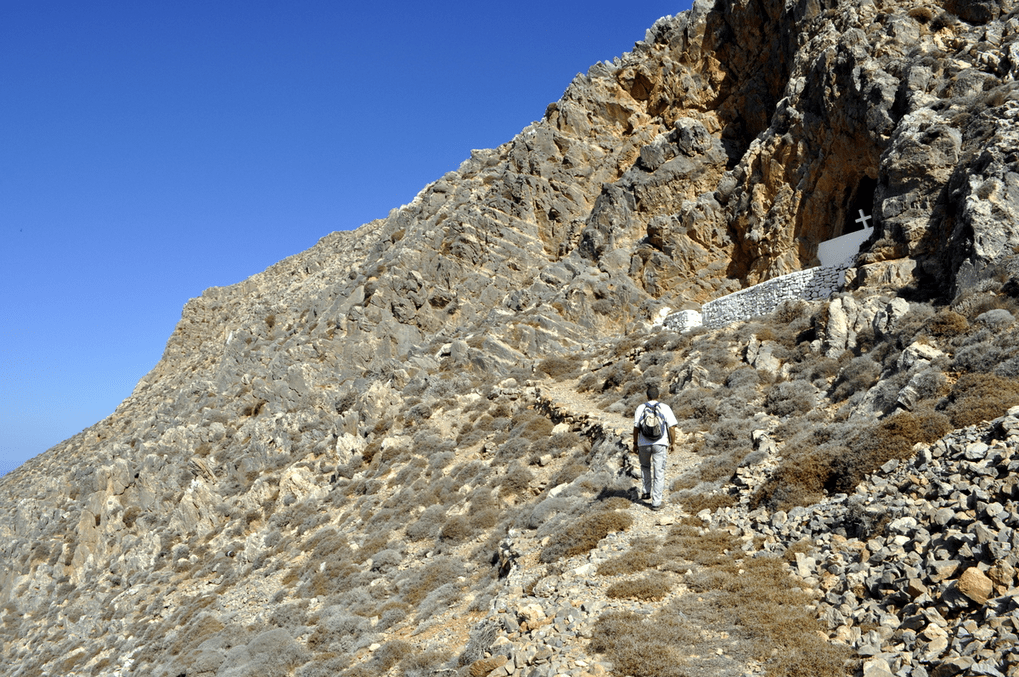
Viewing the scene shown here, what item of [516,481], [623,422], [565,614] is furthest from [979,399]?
[516,481]

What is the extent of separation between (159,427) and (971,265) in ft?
129

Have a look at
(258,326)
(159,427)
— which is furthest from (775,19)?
(159,427)

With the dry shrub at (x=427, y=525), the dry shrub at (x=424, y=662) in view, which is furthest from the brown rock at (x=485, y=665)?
the dry shrub at (x=427, y=525)

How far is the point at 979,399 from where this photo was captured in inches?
338

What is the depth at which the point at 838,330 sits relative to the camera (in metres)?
15.9

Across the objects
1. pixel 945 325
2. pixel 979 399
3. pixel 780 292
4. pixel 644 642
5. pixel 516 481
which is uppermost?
pixel 780 292

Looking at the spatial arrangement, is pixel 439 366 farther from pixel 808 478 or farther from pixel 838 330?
pixel 808 478

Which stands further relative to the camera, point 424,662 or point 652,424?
point 652,424

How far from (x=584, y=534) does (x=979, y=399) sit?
616cm

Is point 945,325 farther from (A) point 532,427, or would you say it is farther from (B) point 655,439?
(A) point 532,427

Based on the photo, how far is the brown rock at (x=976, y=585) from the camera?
5230mm

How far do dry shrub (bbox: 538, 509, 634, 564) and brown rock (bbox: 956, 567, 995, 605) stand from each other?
511 centimetres

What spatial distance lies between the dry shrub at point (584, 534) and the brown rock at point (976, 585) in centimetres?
511

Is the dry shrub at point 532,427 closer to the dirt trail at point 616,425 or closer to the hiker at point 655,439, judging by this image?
the dirt trail at point 616,425
